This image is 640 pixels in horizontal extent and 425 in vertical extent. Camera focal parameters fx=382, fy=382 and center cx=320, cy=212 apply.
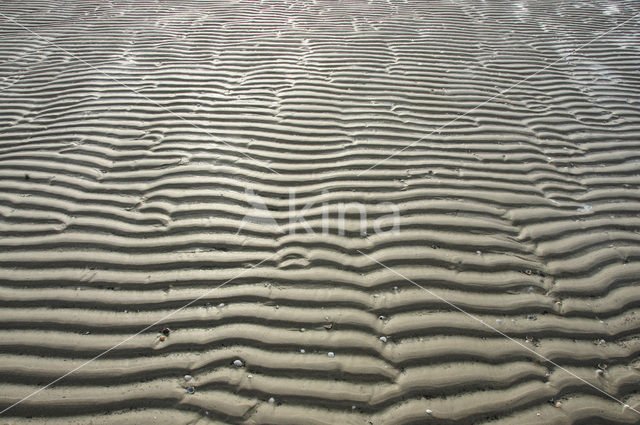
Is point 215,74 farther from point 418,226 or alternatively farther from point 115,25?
point 418,226

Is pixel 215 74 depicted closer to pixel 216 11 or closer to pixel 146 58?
pixel 146 58

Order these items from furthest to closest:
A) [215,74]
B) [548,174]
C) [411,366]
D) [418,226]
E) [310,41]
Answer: [310,41], [215,74], [548,174], [418,226], [411,366]

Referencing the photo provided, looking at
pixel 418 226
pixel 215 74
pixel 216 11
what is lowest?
pixel 418 226

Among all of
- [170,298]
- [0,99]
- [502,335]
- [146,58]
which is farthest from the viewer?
[146,58]

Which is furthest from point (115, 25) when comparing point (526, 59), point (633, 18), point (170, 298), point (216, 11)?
point (633, 18)

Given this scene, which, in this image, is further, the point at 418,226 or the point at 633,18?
the point at 633,18

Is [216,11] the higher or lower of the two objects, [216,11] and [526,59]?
the higher
